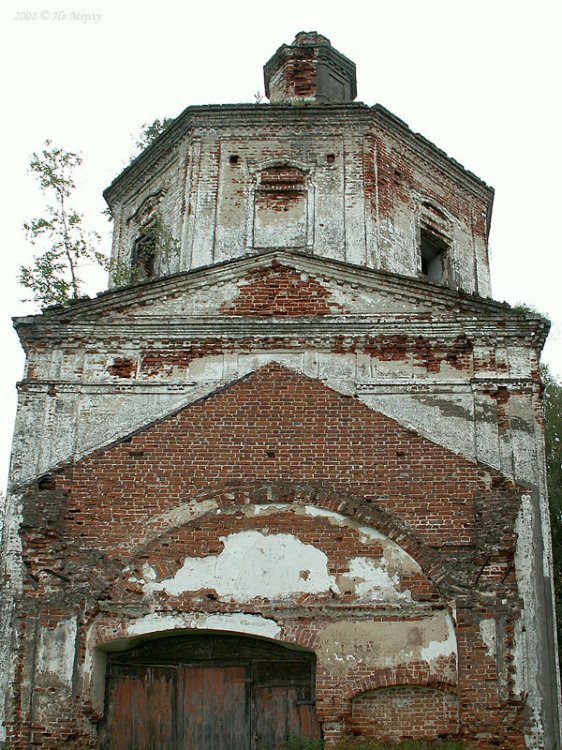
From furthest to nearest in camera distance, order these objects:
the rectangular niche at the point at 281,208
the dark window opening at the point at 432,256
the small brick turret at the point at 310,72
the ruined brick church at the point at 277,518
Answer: the small brick turret at the point at 310,72, the dark window opening at the point at 432,256, the rectangular niche at the point at 281,208, the ruined brick church at the point at 277,518

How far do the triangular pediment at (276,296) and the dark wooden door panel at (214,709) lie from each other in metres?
4.31

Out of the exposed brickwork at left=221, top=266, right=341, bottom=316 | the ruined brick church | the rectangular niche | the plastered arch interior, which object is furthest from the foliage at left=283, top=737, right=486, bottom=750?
the rectangular niche

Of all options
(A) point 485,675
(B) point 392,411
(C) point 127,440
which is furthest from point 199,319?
(A) point 485,675

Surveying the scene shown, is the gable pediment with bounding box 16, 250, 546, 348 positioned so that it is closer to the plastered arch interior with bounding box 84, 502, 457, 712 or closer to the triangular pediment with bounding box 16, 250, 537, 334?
the triangular pediment with bounding box 16, 250, 537, 334

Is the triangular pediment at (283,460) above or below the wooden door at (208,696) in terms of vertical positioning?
above

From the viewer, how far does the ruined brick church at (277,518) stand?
10352mm

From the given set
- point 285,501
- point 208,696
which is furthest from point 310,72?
point 208,696

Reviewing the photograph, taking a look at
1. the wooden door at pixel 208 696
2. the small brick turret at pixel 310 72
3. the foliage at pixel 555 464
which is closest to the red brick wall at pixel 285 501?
the wooden door at pixel 208 696

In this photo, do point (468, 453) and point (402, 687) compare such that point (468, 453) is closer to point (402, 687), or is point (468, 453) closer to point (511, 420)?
point (511, 420)

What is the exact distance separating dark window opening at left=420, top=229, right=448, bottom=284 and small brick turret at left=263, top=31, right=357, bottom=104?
3512mm

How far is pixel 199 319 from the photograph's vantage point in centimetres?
1216

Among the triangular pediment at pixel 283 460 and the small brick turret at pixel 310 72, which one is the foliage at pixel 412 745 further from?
the small brick turret at pixel 310 72

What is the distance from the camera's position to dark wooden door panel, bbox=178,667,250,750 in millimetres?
10672

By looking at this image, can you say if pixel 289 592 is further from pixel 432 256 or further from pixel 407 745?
pixel 432 256
